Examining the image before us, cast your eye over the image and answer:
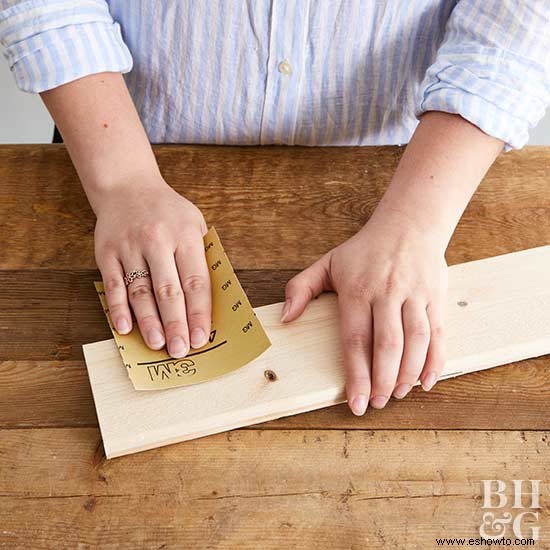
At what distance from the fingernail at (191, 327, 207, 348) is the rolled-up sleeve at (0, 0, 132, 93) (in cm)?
34

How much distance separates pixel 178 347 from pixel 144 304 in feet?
0.22

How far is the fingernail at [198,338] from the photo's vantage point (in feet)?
2.36

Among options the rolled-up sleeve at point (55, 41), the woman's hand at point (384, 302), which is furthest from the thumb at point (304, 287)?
Result: the rolled-up sleeve at point (55, 41)

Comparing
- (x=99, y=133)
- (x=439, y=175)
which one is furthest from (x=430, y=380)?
(x=99, y=133)

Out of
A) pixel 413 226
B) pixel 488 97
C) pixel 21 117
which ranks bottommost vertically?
pixel 21 117

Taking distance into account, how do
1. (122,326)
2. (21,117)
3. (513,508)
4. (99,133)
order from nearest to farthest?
(513,508), (122,326), (99,133), (21,117)

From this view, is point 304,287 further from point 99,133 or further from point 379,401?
point 99,133

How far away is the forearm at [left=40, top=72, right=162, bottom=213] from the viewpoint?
2.74ft

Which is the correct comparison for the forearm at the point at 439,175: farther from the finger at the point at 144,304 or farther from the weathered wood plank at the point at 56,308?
the finger at the point at 144,304

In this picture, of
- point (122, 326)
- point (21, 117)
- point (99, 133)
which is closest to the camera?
point (122, 326)

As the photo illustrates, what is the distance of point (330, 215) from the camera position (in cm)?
89

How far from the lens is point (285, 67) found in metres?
0.90

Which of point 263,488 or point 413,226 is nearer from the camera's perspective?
point 263,488

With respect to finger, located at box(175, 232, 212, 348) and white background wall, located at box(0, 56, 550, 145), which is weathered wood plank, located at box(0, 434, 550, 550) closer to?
finger, located at box(175, 232, 212, 348)
